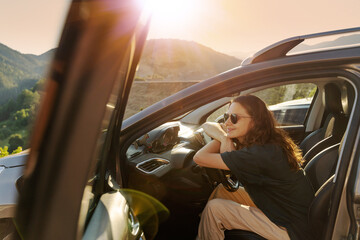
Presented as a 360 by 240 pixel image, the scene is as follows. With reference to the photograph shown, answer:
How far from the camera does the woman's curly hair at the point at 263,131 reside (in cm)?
180

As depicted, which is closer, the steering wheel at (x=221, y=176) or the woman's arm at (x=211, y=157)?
the woman's arm at (x=211, y=157)

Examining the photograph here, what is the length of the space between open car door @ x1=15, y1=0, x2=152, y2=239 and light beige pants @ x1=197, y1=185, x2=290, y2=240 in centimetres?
134

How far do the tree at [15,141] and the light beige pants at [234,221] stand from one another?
4.50ft

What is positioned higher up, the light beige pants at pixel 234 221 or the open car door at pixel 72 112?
the open car door at pixel 72 112

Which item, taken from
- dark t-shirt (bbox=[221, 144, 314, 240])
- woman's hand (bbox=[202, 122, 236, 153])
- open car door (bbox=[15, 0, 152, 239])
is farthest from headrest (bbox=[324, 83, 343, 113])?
open car door (bbox=[15, 0, 152, 239])

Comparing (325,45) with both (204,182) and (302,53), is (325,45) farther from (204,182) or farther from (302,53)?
(204,182)

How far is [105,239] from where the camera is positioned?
0.93m

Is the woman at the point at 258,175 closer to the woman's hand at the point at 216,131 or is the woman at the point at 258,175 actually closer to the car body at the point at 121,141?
the woman's hand at the point at 216,131

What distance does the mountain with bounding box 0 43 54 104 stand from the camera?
0.71m

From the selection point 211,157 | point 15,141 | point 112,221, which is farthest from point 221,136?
point 15,141

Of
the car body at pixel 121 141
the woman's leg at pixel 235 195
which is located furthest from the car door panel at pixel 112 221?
the woman's leg at pixel 235 195

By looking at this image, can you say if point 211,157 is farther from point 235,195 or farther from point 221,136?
point 235,195

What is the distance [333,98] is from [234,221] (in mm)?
1689

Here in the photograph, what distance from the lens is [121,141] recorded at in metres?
1.79
